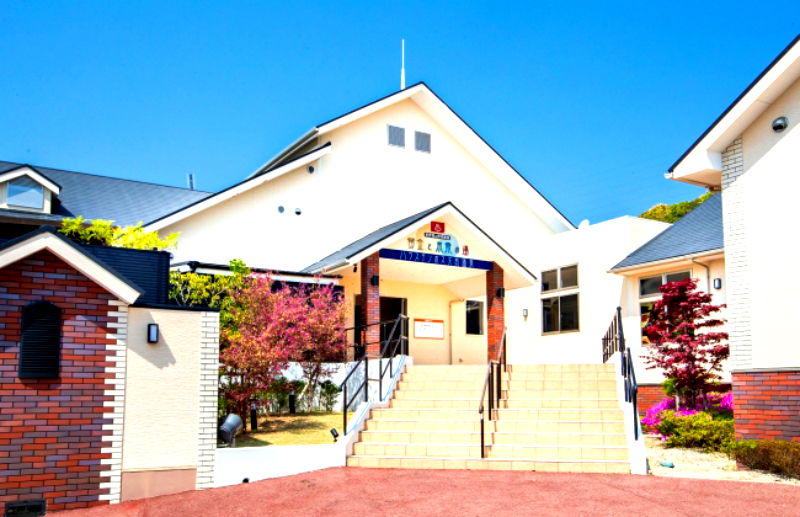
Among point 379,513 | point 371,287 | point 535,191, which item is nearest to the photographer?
point 379,513

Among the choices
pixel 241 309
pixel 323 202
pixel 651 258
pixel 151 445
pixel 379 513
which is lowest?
pixel 379 513

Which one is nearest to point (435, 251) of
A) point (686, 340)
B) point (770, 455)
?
point (686, 340)

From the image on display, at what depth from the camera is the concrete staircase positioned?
1141cm

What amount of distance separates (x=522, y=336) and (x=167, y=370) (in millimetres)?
15016

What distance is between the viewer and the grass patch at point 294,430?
12148 mm

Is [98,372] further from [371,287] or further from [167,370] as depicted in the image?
[371,287]

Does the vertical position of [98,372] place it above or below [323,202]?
below

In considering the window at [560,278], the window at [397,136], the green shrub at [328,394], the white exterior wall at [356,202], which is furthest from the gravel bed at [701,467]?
the window at [397,136]

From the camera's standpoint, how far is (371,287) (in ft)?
58.8

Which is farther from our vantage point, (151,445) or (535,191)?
(535,191)

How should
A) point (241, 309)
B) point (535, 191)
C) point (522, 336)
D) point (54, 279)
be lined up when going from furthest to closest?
point (535, 191) → point (522, 336) → point (241, 309) → point (54, 279)

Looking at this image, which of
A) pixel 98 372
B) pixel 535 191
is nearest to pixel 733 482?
pixel 98 372

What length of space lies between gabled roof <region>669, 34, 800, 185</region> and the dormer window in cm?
1468

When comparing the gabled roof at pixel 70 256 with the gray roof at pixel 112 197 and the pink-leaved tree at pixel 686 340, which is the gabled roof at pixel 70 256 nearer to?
the pink-leaved tree at pixel 686 340
